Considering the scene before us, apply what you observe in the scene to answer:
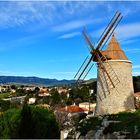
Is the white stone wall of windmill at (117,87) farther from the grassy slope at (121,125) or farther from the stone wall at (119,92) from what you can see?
the grassy slope at (121,125)

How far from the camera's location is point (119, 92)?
105ft

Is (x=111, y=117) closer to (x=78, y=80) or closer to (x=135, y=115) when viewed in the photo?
(x=135, y=115)

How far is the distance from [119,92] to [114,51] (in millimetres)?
3555

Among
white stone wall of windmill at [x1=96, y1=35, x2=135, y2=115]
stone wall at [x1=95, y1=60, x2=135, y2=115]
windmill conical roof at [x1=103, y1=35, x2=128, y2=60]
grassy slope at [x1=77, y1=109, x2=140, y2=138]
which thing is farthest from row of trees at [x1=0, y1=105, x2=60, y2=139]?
windmill conical roof at [x1=103, y1=35, x2=128, y2=60]

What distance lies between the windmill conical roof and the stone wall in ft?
1.72

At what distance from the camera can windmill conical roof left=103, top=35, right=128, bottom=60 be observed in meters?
32.6

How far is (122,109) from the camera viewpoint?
32.2 m

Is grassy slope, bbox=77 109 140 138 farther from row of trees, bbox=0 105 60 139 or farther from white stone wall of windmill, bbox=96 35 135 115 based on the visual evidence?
row of trees, bbox=0 105 60 139

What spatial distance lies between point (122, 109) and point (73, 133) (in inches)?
180

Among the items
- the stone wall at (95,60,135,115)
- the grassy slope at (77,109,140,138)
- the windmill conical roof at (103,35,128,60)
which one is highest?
the windmill conical roof at (103,35,128,60)

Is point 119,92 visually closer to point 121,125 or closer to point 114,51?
point 114,51

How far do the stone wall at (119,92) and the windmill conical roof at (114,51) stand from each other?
53 centimetres

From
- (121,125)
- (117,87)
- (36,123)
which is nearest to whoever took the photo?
(121,125)

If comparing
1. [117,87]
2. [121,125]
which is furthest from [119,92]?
[121,125]
